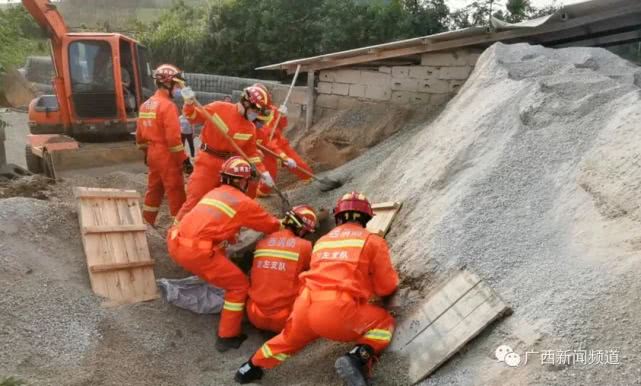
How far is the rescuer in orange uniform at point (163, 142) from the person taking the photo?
6.33 meters

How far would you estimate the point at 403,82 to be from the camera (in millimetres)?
8242

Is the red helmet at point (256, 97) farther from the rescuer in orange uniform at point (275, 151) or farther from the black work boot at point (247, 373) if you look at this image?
the black work boot at point (247, 373)

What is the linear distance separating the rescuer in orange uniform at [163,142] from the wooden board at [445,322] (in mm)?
3666

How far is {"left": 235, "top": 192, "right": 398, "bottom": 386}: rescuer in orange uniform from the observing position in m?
3.61

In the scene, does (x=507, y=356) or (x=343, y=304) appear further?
(x=343, y=304)

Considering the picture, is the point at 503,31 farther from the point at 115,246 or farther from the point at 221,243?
the point at 115,246

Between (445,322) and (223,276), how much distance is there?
1.91 m

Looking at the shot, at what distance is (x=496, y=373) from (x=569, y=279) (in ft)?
2.51

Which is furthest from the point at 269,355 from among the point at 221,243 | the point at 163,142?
the point at 163,142

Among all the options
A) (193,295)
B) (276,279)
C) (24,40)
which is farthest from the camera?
(24,40)

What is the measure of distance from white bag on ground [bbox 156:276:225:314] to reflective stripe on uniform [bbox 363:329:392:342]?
1830 mm

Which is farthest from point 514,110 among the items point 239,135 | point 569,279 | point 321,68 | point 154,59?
point 154,59

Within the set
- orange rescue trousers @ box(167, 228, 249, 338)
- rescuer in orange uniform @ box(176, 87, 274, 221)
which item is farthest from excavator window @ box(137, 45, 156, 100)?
orange rescue trousers @ box(167, 228, 249, 338)

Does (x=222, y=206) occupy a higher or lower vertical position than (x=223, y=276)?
higher
